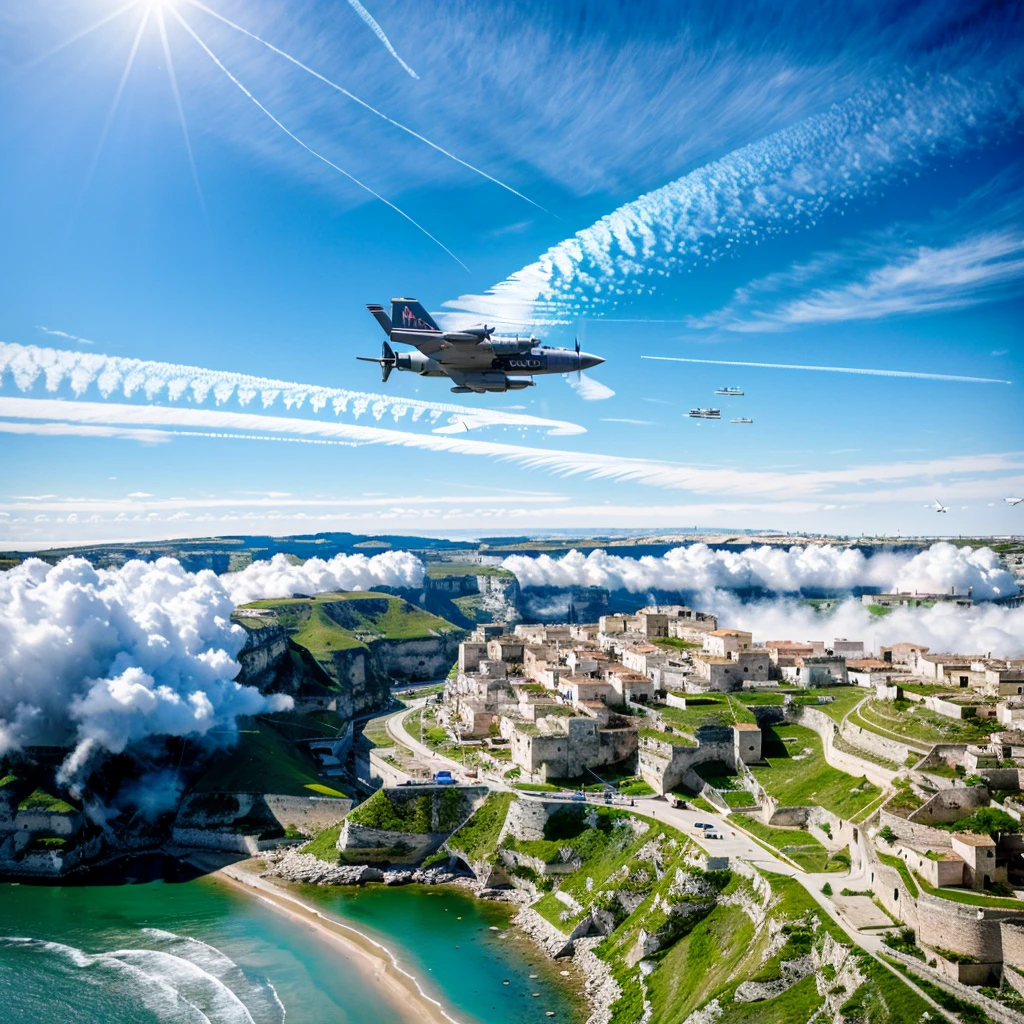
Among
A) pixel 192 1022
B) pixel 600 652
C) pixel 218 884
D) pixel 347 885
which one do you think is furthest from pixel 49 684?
pixel 600 652

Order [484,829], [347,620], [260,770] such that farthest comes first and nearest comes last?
1. [347,620]
2. [260,770]
3. [484,829]

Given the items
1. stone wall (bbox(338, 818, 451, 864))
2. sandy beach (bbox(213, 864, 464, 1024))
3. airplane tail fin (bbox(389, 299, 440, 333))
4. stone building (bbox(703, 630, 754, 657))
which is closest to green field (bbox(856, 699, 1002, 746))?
stone building (bbox(703, 630, 754, 657))

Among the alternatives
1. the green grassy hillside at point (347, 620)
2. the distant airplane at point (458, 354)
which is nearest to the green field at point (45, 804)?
the distant airplane at point (458, 354)

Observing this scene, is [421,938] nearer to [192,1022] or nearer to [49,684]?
[192,1022]

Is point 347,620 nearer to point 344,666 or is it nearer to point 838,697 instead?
point 344,666

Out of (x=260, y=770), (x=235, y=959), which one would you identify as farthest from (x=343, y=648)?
(x=235, y=959)
